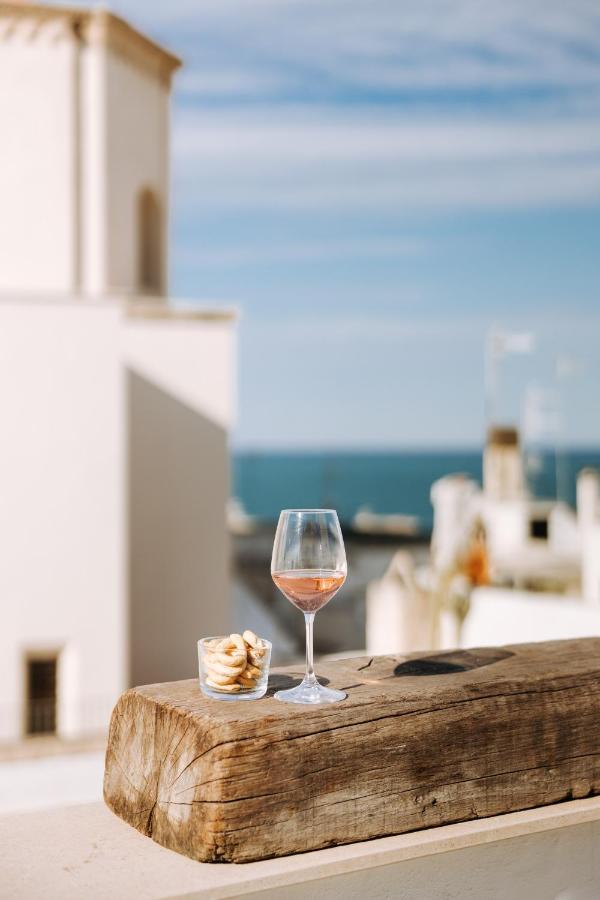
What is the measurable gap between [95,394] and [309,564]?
9.31m

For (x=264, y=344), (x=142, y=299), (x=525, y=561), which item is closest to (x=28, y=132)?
(x=142, y=299)

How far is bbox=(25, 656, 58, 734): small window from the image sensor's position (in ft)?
34.0

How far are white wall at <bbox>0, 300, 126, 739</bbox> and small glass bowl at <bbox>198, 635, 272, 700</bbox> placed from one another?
917 cm

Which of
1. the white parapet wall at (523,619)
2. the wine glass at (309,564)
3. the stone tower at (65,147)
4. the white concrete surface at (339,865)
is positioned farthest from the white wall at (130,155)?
the white concrete surface at (339,865)

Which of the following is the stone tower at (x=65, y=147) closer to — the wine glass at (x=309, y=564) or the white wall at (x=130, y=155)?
the white wall at (x=130, y=155)

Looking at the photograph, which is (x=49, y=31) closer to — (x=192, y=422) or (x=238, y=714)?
(x=192, y=422)

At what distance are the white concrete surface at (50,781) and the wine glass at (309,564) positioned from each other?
18.2 ft

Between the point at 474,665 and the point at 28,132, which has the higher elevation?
the point at 28,132

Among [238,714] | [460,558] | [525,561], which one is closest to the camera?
[238,714]

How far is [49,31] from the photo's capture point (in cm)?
1155

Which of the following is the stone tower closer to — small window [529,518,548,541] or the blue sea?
small window [529,518,548,541]

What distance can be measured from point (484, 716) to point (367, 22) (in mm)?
38486

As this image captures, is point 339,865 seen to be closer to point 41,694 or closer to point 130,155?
point 41,694

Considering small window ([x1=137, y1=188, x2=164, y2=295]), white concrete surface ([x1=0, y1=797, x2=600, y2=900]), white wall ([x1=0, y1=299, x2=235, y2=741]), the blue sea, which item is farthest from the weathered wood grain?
the blue sea
